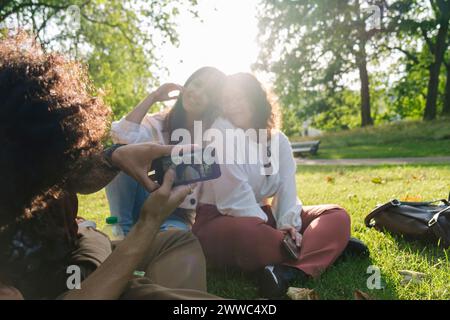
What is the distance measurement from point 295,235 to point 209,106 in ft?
3.68

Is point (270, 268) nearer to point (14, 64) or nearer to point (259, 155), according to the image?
point (259, 155)

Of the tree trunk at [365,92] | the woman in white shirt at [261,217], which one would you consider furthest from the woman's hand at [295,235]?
the tree trunk at [365,92]

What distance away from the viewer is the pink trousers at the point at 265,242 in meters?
2.38

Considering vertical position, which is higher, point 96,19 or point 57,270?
point 96,19

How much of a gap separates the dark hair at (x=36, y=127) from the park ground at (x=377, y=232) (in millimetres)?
1223

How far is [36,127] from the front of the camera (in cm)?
124

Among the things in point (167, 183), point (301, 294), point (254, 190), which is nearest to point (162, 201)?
point (167, 183)

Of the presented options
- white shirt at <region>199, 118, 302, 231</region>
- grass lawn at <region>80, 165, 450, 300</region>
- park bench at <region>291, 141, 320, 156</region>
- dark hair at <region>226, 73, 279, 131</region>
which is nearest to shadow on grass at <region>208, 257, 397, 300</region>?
grass lawn at <region>80, 165, 450, 300</region>

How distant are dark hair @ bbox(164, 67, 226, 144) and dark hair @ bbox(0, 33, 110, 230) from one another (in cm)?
164

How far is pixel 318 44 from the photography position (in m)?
17.9

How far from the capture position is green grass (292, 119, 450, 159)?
9922 mm

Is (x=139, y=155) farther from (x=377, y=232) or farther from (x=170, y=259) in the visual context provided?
(x=377, y=232)
